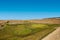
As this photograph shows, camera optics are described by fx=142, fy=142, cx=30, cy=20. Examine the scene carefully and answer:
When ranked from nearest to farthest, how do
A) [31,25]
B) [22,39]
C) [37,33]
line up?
[22,39], [37,33], [31,25]

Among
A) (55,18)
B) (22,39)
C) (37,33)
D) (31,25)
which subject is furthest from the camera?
(55,18)

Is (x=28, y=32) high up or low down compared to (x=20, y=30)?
down

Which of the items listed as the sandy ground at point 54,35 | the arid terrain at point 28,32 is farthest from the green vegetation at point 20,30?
the sandy ground at point 54,35

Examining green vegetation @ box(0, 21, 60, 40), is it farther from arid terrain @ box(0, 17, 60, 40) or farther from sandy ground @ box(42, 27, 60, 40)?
sandy ground @ box(42, 27, 60, 40)

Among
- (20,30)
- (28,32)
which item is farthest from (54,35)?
(20,30)

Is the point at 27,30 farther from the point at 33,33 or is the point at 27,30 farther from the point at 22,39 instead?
the point at 22,39

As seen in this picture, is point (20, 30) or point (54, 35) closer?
point (54, 35)

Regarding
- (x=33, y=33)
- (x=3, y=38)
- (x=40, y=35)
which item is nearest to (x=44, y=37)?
(x=40, y=35)

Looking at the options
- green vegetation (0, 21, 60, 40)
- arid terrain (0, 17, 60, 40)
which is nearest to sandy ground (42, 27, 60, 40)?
arid terrain (0, 17, 60, 40)

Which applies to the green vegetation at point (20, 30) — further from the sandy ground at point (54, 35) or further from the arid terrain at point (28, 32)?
the sandy ground at point (54, 35)

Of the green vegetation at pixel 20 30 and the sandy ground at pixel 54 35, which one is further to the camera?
the green vegetation at pixel 20 30

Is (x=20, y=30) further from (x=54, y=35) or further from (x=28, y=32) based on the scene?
(x=54, y=35)
